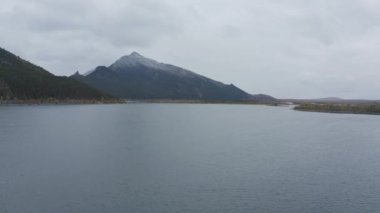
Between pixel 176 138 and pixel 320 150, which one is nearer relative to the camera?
pixel 320 150

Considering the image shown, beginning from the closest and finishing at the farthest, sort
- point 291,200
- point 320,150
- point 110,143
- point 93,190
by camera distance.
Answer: point 291,200, point 93,190, point 320,150, point 110,143

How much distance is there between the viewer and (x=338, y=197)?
3034 centimetres

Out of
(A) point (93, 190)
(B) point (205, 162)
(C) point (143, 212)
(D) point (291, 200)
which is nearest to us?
(C) point (143, 212)

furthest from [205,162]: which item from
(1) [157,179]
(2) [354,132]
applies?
(2) [354,132]

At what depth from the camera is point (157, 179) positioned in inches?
1387

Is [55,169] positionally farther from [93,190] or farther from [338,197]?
[338,197]

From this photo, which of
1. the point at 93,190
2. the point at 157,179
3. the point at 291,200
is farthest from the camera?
the point at 157,179

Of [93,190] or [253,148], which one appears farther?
[253,148]

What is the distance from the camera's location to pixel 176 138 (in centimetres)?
6712

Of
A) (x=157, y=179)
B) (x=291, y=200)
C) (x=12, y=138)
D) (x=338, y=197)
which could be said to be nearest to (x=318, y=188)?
(x=338, y=197)

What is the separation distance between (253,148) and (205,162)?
547 inches

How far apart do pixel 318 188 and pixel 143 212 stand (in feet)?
49.6

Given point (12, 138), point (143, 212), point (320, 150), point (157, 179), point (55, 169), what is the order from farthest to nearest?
point (12, 138)
point (320, 150)
point (55, 169)
point (157, 179)
point (143, 212)

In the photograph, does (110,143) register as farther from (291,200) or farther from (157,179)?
(291,200)
